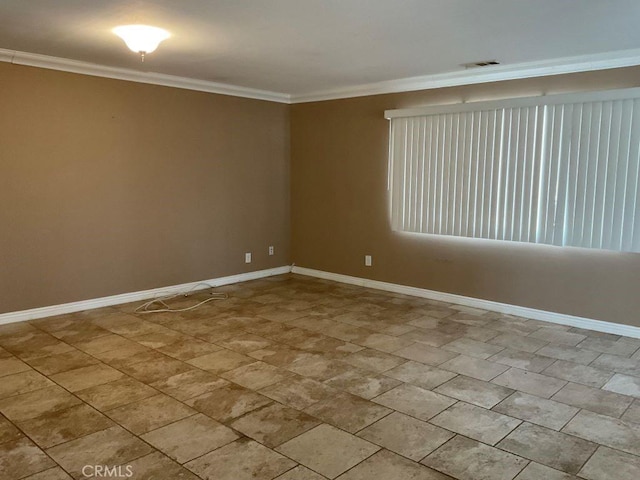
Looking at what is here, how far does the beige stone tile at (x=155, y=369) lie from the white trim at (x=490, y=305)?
3011mm

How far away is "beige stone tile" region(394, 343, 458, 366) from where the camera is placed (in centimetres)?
386

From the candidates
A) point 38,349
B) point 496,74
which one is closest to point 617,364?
point 496,74

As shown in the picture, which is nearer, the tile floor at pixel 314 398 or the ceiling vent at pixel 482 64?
the tile floor at pixel 314 398

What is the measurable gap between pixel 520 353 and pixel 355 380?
57.4 inches

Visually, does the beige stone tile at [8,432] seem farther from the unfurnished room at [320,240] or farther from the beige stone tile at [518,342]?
the beige stone tile at [518,342]

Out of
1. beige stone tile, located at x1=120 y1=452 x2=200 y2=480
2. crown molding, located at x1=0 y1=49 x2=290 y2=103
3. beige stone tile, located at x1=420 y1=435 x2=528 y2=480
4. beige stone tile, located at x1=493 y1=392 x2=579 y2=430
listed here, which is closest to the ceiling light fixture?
crown molding, located at x1=0 y1=49 x2=290 y2=103

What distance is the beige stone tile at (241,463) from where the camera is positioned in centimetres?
237

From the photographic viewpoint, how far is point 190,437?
271 centimetres

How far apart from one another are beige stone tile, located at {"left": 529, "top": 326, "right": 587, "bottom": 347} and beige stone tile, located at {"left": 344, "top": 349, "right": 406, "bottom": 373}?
1.42m

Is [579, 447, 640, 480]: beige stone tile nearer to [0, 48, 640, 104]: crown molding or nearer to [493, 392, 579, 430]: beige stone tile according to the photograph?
[493, 392, 579, 430]: beige stone tile

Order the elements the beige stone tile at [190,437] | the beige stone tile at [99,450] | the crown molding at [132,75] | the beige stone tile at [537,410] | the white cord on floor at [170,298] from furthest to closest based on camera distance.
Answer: the white cord on floor at [170,298] → the crown molding at [132,75] → the beige stone tile at [537,410] → the beige stone tile at [190,437] → the beige stone tile at [99,450]

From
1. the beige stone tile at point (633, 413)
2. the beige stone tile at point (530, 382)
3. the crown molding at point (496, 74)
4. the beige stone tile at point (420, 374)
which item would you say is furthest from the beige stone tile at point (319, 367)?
the crown molding at point (496, 74)

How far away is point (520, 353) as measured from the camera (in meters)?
4.04

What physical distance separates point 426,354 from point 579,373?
108 centimetres
